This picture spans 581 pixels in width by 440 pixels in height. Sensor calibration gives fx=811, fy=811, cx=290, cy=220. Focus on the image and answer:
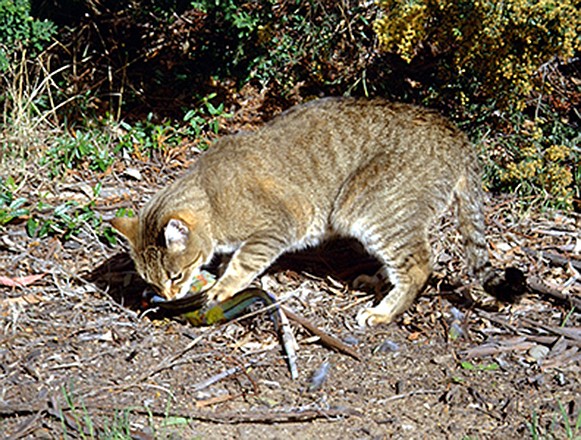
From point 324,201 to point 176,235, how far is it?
1.06 meters

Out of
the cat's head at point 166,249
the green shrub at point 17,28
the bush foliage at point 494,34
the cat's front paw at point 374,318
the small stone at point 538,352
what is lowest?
the small stone at point 538,352

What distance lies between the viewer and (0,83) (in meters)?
7.38

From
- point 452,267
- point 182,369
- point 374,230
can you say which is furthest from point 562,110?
point 182,369

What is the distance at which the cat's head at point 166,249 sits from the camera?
4.91 metres

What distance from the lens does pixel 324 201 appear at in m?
5.40

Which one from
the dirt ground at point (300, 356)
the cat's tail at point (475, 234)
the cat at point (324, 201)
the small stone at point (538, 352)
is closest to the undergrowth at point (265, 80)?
the dirt ground at point (300, 356)

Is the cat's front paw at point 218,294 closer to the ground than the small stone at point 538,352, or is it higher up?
higher up

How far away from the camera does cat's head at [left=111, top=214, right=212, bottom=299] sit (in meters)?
4.91

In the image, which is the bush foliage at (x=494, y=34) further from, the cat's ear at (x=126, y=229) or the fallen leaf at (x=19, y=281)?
the fallen leaf at (x=19, y=281)

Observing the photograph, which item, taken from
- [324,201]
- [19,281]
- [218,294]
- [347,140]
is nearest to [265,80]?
[347,140]

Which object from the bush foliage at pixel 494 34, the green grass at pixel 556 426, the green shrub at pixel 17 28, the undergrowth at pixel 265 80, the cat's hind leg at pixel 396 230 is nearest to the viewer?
the green grass at pixel 556 426

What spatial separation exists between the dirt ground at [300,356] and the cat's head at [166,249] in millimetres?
251

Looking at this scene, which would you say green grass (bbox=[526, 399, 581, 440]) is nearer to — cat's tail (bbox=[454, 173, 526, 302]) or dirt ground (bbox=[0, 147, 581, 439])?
dirt ground (bbox=[0, 147, 581, 439])

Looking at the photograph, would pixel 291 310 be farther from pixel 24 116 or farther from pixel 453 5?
pixel 24 116
